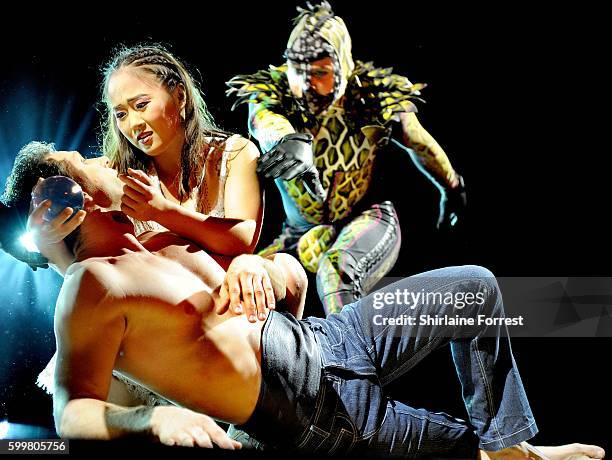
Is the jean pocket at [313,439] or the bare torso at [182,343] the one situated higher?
the bare torso at [182,343]

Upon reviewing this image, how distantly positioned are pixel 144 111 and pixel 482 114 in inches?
44.7

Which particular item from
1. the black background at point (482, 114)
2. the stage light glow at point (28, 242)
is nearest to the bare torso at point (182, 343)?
the stage light glow at point (28, 242)

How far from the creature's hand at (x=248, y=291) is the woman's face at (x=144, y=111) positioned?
1.40 ft

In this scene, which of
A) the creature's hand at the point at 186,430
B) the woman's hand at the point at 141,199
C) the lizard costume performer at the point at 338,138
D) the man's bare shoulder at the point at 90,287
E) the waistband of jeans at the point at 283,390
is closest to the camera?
the creature's hand at the point at 186,430

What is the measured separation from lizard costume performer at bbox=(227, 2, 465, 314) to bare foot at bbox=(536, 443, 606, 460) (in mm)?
661

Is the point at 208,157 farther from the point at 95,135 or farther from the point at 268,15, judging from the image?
the point at 268,15

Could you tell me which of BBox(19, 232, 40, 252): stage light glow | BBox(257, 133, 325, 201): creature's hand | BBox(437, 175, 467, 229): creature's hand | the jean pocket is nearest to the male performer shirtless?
the jean pocket

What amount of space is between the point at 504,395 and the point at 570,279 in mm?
823

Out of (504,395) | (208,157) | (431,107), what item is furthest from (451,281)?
(431,107)

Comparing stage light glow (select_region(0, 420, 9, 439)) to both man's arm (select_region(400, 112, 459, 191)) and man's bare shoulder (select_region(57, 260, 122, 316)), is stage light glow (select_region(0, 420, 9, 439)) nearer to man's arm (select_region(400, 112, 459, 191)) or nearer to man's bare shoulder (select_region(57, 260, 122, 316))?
man's bare shoulder (select_region(57, 260, 122, 316))

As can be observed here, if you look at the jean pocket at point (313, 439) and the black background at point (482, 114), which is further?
the black background at point (482, 114)

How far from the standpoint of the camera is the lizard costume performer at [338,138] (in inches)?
85.9

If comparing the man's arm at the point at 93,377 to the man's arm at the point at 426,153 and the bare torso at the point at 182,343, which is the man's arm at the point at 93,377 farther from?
the man's arm at the point at 426,153

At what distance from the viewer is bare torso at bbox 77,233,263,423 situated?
149 cm
